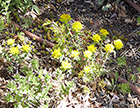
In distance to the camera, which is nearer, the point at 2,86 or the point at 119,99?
the point at 2,86

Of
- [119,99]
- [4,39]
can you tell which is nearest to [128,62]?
[119,99]

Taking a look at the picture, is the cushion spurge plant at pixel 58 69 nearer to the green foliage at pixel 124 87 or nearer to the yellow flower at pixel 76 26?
the yellow flower at pixel 76 26

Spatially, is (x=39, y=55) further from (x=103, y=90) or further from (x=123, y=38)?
(x=123, y=38)

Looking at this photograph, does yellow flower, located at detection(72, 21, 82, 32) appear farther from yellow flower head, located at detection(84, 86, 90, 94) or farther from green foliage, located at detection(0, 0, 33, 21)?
green foliage, located at detection(0, 0, 33, 21)

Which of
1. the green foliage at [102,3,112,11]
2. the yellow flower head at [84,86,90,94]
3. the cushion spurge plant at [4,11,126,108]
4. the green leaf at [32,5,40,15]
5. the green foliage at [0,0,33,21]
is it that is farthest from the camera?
the green foliage at [102,3,112,11]

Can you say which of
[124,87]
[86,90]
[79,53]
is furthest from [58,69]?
[124,87]

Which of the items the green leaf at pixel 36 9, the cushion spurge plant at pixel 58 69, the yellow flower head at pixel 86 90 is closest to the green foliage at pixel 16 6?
the green leaf at pixel 36 9

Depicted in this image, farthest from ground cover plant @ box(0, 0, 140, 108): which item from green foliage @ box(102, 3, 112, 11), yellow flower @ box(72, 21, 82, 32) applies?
green foliage @ box(102, 3, 112, 11)

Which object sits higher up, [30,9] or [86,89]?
[30,9]
